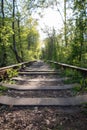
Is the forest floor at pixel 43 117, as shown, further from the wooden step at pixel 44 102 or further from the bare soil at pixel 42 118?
the wooden step at pixel 44 102

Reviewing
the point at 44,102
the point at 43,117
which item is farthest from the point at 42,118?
the point at 44,102

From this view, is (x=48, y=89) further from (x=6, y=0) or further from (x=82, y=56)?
(x=6, y=0)

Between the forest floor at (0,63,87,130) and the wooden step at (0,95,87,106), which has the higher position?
the wooden step at (0,95,87,106)

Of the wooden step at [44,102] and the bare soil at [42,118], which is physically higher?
the wooden step at [44,102]

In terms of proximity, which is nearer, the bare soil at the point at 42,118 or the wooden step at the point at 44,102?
the bare soil at the point at 42,118

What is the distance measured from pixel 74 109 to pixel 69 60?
10994 millimetres

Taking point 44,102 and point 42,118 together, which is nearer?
point 42,118

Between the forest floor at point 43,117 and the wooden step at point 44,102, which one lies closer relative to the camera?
the forest floor at point 43,117

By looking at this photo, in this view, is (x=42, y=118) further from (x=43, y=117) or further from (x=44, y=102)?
(x=44, y=102)

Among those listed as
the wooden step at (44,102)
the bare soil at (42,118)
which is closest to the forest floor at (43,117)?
the bare soil at (42,118)

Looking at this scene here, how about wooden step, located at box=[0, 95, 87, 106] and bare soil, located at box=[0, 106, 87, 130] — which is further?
wooden step, located at box=[0, 95, 87, 106]

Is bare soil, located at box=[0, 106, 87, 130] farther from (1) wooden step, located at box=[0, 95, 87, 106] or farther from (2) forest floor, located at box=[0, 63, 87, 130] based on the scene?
(1) wooden step, located at box=[0, 95, 87, 106]

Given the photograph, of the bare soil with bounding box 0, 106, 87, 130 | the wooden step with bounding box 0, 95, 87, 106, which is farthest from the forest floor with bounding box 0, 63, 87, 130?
the wooden step with bounding box 0, 95, 87, 106

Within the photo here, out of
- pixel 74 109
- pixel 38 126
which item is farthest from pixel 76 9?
pixel 38 126
